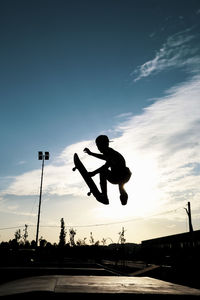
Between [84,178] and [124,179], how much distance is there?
3.90ft

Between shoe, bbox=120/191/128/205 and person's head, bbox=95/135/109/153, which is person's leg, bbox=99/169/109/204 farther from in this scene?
person's head, bbox=95/135/109/153

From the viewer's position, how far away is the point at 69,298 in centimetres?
302

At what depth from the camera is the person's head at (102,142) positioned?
5449 mm

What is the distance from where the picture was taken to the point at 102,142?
17.9 feet

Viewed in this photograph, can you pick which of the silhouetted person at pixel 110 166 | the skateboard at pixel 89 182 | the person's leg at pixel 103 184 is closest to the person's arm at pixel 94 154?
the silhouetted person at pixel 110 166

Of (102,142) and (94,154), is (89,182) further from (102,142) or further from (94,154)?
(102,142)

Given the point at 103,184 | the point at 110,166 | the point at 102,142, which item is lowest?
the point at 103,184

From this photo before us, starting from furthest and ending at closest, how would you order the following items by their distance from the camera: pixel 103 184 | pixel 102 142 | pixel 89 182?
1. pixel 89 182
2. pixel 103 184
3. pixel 102 142

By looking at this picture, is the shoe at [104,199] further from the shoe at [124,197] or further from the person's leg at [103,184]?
the shoe at [124,197]

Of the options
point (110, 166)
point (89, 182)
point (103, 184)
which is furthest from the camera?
point (89, 182)

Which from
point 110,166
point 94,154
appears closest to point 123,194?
point 110,166

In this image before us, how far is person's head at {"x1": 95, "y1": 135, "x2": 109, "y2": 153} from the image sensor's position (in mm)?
5449

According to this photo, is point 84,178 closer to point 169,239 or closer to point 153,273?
point 153,273

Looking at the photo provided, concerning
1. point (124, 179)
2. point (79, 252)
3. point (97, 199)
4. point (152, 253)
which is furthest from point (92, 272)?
point (152, 253)
